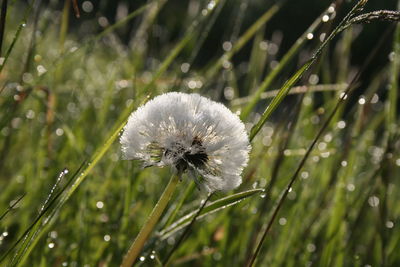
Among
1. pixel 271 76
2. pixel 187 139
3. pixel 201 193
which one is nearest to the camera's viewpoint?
pixel 187 139

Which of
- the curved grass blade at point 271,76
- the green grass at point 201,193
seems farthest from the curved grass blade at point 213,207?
the curved grass blade at point 271,76

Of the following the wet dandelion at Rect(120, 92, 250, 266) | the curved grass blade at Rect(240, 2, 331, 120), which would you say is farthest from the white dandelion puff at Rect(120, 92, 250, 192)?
the curved grass blade at Rect(240, 2, 331, 120)

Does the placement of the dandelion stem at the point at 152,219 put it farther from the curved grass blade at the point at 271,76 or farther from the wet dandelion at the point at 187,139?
the curved grass blade at the point at 271,76

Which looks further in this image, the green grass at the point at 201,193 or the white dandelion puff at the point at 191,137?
the green grass at the point at 201,193

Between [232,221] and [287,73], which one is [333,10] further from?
[232,221]

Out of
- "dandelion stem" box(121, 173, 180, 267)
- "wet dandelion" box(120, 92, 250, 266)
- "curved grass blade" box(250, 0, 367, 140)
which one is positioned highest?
"curved grass blade" box(250, 0, 367, 140)

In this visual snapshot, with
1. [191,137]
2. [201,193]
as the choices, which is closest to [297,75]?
[191,137]

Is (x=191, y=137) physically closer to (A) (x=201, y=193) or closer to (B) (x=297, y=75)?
(B) (x=297, y=75)

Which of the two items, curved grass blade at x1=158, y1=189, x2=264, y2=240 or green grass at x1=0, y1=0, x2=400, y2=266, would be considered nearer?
curved grass blade at x1=158, y1=189, x2=264, y2=240

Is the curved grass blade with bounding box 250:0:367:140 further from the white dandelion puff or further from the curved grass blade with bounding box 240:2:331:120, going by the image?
the curved grass blade with bounding box 240:2:331:120

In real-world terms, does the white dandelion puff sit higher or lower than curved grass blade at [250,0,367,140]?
lower
